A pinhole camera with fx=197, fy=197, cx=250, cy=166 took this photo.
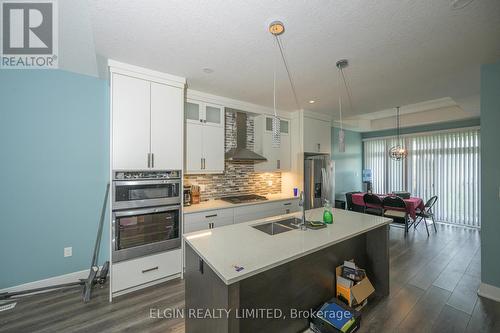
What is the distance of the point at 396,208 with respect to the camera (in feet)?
14.3

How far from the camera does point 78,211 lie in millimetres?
2576

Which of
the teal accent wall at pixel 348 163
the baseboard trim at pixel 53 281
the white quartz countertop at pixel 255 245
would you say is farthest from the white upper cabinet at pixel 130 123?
the teal accent wall at pixel 348 163

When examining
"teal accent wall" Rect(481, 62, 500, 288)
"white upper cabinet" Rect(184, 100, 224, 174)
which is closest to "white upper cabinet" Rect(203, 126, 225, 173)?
"white upper cabinet" Rect(184, 100, 224, 174)

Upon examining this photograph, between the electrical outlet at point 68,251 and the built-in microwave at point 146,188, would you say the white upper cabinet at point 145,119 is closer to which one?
the built-in microwave at point 146,188

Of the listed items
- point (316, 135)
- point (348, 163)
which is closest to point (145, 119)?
point (316, 135)

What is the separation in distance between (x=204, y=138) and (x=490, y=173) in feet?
12.2

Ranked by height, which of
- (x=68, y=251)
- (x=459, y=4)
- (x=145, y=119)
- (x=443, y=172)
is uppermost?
(x=459, y=4)

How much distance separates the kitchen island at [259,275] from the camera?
4.10ft

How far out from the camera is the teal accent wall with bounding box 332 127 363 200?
18.9ft

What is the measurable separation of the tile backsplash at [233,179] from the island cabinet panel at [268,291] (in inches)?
73.7

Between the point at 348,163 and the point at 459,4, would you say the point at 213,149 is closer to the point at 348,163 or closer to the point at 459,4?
the point at 459,4

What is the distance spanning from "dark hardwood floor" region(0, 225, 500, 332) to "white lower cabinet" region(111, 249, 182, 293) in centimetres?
12

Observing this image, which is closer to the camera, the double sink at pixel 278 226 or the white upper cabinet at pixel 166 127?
the double sink at pixel 278 226

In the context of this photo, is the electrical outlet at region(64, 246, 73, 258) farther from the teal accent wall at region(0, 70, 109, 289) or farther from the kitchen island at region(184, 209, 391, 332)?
the kitchen island at region(184, 209, 391, 332)
